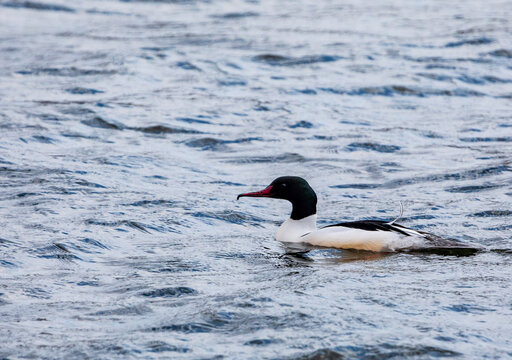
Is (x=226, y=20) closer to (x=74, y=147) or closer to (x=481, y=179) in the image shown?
(x=74, y=147)

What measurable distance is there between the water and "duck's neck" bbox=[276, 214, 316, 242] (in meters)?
0.14

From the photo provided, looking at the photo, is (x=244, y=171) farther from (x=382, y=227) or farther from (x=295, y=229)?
(x=382, y=227)

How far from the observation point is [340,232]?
1063 cm

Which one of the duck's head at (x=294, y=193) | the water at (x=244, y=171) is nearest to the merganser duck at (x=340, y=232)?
the duck's head at (x=294, y=193)

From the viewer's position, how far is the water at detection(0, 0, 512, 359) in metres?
7.69

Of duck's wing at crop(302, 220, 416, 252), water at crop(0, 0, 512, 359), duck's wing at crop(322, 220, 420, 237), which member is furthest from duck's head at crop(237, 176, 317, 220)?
duck's wing at crop(322, 220, 420, 237)

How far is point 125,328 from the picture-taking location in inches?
299

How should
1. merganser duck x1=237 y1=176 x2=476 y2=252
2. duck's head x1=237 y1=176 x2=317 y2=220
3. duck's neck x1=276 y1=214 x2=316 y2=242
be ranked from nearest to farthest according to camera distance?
merganser duck x1=237 y1=176 x2=476 y2=252
duck's neck x1=276 y1=214 x2=316 y2=242
duck's head x1=237 y1=176 x2=317 y2=220

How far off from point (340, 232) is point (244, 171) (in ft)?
13.3

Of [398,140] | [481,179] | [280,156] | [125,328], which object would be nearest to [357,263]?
[125,328]

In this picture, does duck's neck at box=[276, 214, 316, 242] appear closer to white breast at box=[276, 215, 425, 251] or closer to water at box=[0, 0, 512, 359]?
white breast at box=[276, 215, 425, 251]

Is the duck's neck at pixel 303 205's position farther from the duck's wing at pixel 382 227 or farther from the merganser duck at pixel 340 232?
the duck's wing at pixel 382 227

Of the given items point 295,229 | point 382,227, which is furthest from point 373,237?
Result: point 295,229

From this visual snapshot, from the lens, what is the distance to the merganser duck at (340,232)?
34.0ft
